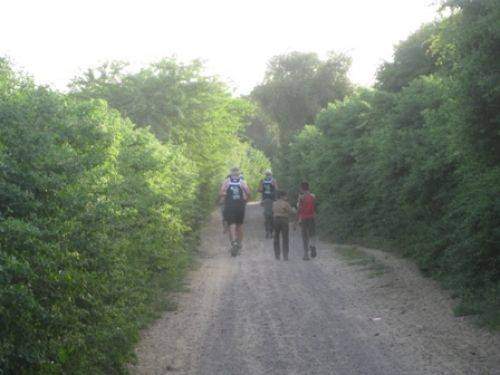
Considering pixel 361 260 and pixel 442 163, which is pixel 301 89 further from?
pixel 442 163

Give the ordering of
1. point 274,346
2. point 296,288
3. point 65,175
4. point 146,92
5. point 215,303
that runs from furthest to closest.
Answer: point 146,92 → point 296,288 → point 215,303 → point 274,346 → point 65,175

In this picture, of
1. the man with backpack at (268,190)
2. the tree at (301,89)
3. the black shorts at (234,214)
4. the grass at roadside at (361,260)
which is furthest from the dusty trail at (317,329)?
the tree at (301,89)

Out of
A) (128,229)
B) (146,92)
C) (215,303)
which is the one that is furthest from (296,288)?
(146,92)

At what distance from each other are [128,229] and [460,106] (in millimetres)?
5038

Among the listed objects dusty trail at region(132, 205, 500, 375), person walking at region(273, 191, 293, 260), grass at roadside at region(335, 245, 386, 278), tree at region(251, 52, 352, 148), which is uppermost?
tree at region(251, 52, 352, 148)

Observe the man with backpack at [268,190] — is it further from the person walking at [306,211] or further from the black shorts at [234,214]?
the person walking at [306,211]

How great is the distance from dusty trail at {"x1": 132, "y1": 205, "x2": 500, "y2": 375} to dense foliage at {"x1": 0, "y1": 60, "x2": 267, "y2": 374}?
26.3 inches

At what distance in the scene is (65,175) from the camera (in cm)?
735

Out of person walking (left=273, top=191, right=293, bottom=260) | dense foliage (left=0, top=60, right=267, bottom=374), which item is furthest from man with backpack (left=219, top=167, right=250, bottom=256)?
dense foliage (left=0, top=60, right=267, bottom=374)

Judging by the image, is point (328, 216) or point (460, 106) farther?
point (328, 216)

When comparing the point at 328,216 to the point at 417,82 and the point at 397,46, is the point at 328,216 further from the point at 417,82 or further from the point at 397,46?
the point at 417,82

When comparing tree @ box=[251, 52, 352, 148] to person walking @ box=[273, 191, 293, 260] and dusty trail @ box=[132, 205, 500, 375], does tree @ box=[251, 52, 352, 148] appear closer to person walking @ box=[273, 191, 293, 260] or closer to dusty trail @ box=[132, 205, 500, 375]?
person walking @ box=[273, 191, 293, 260]

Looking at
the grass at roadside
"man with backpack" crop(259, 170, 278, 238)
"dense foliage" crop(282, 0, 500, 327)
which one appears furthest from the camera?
"man with backpack" crop(259, 170, 278, 238)

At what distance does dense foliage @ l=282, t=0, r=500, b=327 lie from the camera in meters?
10.0
